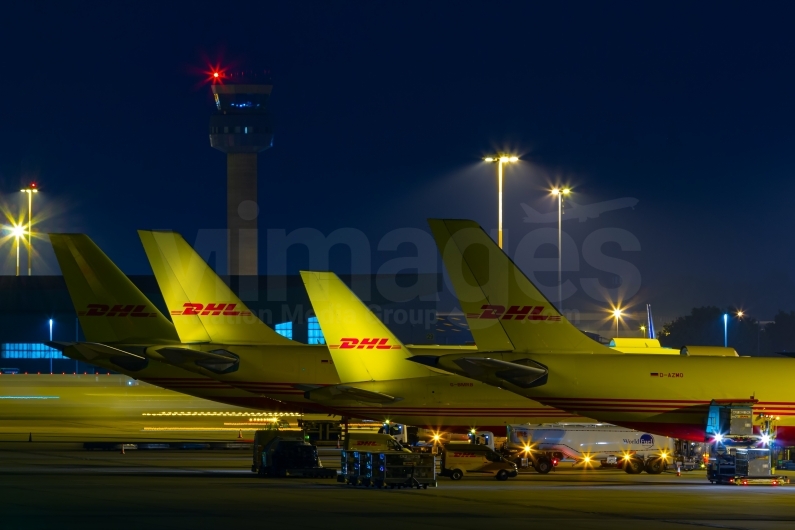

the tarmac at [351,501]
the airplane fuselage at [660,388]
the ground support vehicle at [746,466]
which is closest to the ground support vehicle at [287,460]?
the tarmac at [351,501]

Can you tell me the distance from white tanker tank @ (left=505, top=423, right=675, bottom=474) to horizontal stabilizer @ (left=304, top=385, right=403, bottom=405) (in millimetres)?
5561

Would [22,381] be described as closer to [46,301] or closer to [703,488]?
[46,301]

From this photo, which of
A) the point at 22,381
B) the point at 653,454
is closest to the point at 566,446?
the point at 653,454

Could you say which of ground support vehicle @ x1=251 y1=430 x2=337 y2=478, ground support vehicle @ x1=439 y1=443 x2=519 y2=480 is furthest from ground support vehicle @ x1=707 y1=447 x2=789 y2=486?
ground support vehicle @ x1=251 y1=430 x2=337 y2=478

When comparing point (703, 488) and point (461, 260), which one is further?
point (461, 260)

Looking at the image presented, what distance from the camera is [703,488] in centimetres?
4003

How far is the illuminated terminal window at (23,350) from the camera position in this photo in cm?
14825

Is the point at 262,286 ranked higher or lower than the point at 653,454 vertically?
higher

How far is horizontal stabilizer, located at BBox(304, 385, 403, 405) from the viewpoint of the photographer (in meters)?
49.3

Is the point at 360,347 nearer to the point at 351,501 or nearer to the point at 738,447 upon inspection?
the point at 738,447

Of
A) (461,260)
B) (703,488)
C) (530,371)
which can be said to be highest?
(461,260)

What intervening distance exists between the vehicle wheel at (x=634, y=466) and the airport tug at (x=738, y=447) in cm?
433

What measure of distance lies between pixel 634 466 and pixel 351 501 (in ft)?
57.6

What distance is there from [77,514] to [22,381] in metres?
93.5
